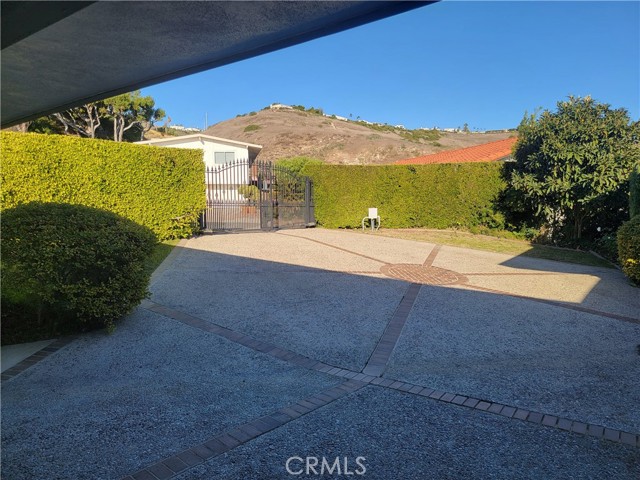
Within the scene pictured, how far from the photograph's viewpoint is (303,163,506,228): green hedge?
16.0 meters

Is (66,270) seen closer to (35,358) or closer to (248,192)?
(35,358)

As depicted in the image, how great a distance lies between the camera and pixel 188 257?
989cm

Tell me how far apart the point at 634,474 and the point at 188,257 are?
8958 millimetres

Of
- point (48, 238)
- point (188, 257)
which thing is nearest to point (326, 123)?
point (188, 257)

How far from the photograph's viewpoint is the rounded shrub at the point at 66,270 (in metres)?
4.50

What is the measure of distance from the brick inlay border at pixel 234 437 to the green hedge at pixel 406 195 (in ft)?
45.4

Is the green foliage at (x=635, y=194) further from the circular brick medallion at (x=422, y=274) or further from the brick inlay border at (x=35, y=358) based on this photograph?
the brick inlay border at (x=35, y=358)

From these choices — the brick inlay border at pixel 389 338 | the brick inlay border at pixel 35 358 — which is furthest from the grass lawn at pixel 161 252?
the brick inlay border at pixel 389 338

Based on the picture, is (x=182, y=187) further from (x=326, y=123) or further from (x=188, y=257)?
(x=326, y=123)

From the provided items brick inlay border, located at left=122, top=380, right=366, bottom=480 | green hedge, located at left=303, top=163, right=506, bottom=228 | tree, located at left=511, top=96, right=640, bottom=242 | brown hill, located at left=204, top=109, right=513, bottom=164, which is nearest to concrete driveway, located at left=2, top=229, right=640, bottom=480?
brick inlay border, located at left=122, top=380, right=366, bottom=480

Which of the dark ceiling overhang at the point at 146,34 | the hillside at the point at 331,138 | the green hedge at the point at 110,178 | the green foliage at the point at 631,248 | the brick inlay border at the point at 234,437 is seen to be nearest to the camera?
the dark ceiling overhang at the point at 146,34

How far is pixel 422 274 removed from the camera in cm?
883

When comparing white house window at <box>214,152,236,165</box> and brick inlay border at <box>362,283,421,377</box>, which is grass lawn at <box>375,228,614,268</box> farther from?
white house window at <box>214,152,236,165</box>

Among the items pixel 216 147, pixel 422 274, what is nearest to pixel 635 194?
pixel 422 274
